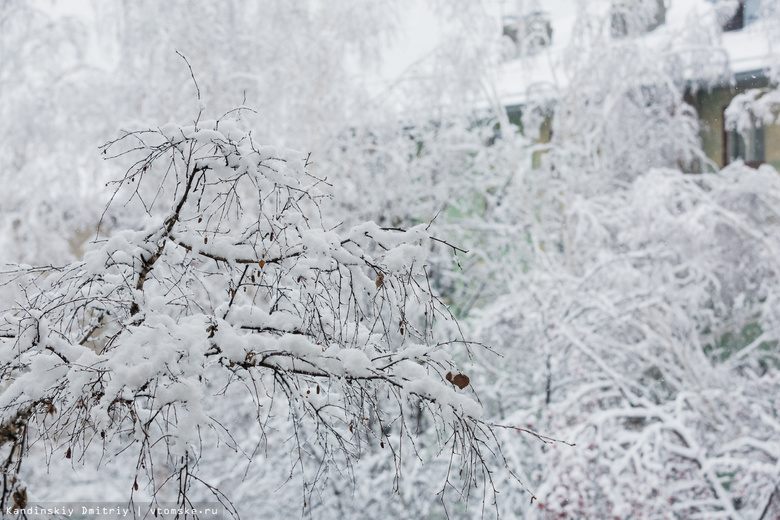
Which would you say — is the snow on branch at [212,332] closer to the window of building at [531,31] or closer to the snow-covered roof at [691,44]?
the snow-covered roof at [691,44]

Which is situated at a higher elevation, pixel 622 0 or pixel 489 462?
pixel 622 0

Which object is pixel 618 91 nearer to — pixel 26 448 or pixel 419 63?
pixel 419 63

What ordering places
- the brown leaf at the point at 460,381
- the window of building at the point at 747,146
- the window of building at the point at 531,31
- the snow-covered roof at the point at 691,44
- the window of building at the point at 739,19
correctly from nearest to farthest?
the brown leaf at the point at 460,381 → the snow-covered roof at the point at 691,44 → the window of building at the point at 531,31 → the window of building at the point at 747,146 → the window of building at the point at 739,19

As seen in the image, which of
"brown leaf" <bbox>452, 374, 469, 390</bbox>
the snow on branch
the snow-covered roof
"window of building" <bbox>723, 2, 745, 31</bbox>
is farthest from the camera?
"window of building" <bbox>723, 2, 745, 31</bbox>

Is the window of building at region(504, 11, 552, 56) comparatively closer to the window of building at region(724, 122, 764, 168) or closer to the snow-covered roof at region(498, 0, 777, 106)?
the snow-covered roof at region(498, 0, 777, 106)

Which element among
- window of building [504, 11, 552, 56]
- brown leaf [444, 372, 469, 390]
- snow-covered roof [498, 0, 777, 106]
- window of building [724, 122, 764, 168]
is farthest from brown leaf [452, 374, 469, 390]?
window of building [724, 122, 764, 168]

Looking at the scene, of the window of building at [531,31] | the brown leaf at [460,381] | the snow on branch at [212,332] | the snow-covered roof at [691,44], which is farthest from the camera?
the window of building at [531,31]

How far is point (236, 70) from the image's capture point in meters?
6.84

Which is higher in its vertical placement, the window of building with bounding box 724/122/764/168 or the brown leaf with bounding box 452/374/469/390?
the brown leaf with bounding box 452/374/469/390

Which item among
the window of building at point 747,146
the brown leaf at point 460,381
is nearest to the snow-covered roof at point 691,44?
the window of building at point 747,146

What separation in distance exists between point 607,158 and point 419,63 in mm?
2505

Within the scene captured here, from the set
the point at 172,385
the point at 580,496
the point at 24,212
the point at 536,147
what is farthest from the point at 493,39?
the point at 172,385

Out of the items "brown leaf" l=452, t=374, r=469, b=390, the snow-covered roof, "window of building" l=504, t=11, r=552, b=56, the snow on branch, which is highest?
"window of building" l=504, t=11, r=552, b=56

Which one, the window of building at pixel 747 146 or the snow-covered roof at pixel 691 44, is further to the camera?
the window of building at pixel 747 146
